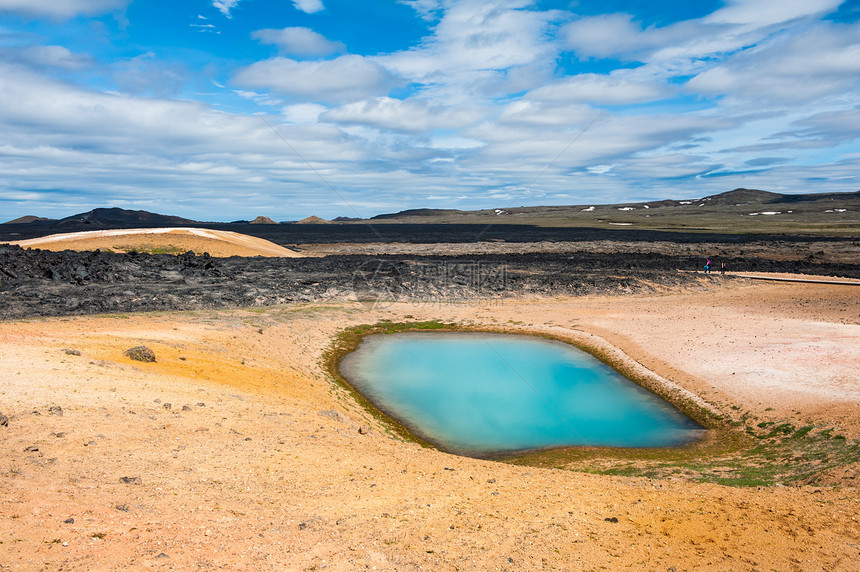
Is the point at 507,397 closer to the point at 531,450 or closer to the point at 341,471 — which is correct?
the point at 531,450

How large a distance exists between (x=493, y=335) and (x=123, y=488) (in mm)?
20164

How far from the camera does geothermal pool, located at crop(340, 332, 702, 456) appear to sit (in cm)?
1413

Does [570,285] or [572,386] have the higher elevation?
[570,285]

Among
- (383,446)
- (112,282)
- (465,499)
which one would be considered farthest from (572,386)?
(112,282)

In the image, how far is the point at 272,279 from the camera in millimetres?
33438

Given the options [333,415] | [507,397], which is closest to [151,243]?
[507,397]

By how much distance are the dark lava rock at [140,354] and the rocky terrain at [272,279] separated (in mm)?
9316

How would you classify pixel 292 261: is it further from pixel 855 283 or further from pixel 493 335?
pixel 855 283

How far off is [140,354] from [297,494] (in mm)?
8428

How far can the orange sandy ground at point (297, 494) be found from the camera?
629cm

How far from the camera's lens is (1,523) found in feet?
19.3

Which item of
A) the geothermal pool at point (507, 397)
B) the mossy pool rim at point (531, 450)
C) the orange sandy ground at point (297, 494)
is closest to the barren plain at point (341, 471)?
the orange sandy ground at point (297, 494)

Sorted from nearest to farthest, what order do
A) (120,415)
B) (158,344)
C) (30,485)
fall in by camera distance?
(30,485) → (120,415) → (158,344)

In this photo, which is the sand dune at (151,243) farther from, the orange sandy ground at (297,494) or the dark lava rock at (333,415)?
the dark lava rock at (333,415)
